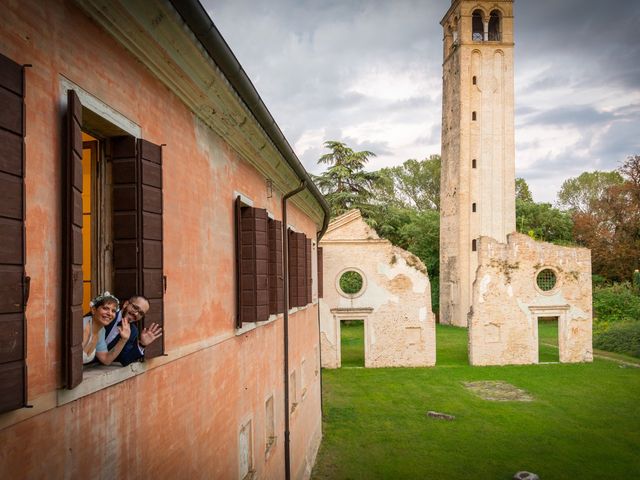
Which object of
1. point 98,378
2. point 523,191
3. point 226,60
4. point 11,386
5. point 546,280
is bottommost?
point 546,280

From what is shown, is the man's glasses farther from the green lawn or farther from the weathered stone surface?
the weathered stone surface

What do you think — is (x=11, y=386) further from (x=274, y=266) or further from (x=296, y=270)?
(x=296, y=270)

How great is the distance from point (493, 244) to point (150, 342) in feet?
71.2

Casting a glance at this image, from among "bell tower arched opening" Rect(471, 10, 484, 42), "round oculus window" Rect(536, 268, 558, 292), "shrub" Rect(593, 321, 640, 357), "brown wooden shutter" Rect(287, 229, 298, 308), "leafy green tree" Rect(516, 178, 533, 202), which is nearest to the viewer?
"brown wooden shutter" Rect(287, 229, 298, 308)

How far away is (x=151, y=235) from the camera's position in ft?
12.0

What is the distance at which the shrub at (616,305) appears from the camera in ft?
→ 105

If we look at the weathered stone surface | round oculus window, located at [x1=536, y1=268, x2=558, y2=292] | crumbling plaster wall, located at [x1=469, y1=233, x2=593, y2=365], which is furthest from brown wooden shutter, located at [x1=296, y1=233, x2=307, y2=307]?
round oculus window, located at [x1=536, y1=268, x2=558, y2=292]

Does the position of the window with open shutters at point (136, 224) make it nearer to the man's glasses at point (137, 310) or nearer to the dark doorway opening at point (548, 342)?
the man's glasses at point (137, 310)

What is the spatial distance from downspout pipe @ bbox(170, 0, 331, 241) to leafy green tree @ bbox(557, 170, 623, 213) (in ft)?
182

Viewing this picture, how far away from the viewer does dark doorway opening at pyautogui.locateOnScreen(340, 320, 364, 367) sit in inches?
971

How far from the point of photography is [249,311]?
255 inches

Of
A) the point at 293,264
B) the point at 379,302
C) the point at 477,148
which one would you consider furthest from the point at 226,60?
the point at 477,148

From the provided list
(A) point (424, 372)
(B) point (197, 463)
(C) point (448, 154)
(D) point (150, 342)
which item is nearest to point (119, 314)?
(D) point (150, 342)

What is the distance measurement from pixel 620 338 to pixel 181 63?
28062 mm
